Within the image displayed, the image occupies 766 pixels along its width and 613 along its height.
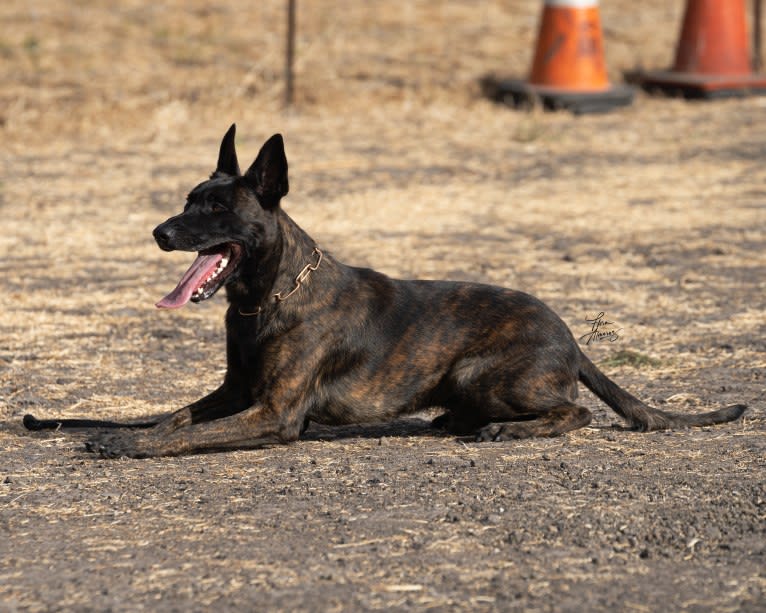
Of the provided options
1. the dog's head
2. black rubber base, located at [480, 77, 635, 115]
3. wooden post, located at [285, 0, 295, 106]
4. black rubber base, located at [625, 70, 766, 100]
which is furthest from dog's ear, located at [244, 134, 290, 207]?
black rubber base, located at [625, 70, 766, 100]

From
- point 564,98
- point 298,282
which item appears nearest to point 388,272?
point 298,282

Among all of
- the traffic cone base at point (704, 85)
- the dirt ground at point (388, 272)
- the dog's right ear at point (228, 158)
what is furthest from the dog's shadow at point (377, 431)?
the traffic cone base at point (704, 85)

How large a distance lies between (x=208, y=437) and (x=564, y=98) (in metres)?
9.09

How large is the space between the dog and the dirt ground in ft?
0.49

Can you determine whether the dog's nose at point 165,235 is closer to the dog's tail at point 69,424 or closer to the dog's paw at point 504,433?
the dog's tail at point 69,424

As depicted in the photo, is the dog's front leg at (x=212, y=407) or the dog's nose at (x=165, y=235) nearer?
the dog's nose at (x=165, y=235)

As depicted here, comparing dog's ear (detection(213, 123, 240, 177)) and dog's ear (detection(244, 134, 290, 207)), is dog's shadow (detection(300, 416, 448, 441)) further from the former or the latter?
dog's ear (detection(213, 123, 240, 177))

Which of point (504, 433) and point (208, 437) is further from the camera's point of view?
point (504, 433)

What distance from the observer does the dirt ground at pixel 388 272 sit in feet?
14.7

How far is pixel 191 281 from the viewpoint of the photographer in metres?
5.77

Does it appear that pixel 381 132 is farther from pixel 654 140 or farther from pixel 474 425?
pixel 474 425

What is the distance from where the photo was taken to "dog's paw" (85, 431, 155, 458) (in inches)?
225

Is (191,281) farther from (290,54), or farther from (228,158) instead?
(290,54)

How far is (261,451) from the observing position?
5.89 meters
